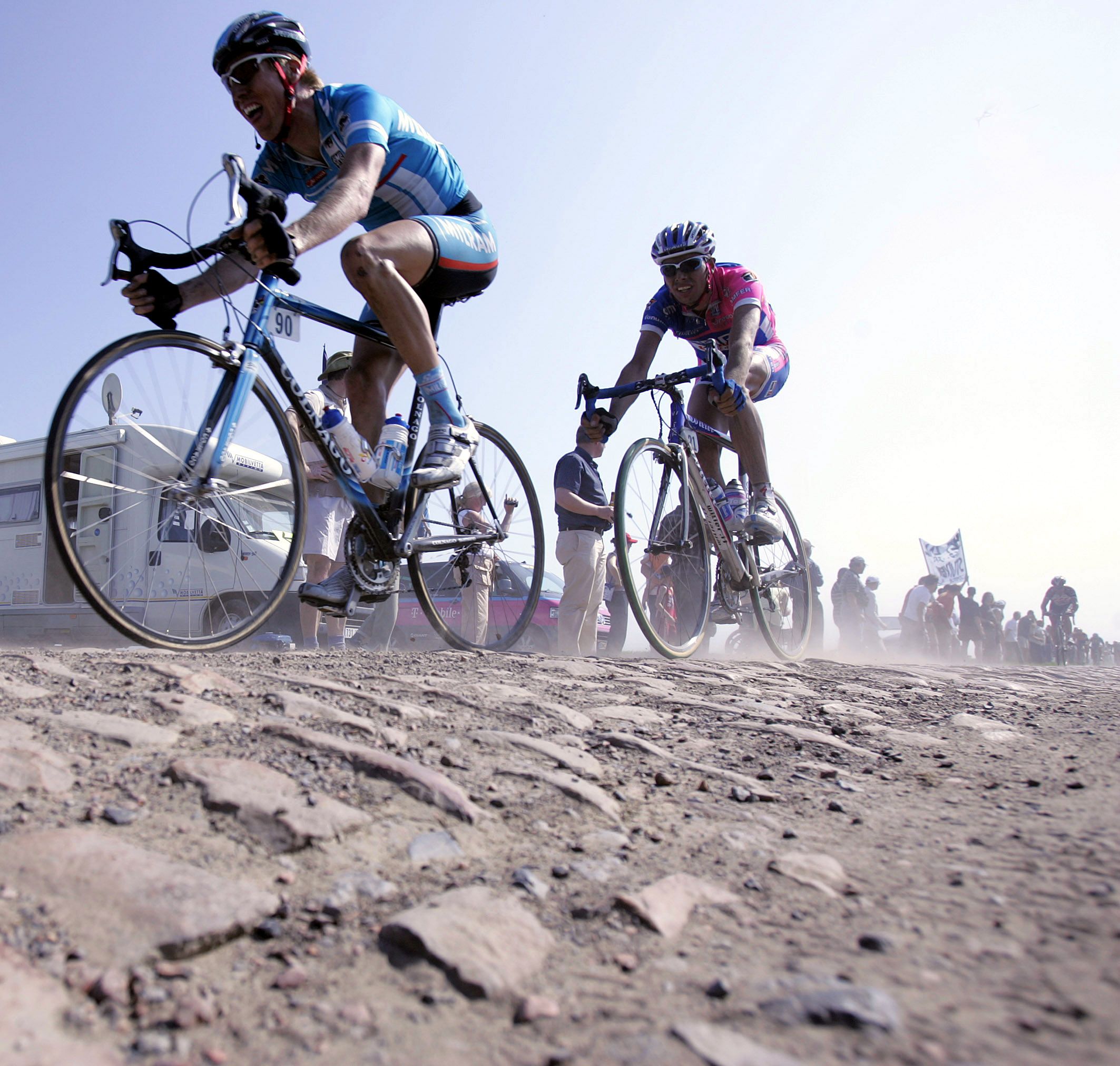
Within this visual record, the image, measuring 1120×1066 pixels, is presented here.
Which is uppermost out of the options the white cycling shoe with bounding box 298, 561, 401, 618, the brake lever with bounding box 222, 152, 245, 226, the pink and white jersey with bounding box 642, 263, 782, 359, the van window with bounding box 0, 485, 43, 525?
the pink and white jersey with bounding box 642, 263, 782, 359

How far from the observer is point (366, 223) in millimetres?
3498

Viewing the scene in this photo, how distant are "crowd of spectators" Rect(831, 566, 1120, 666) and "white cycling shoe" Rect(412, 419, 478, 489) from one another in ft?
28.9

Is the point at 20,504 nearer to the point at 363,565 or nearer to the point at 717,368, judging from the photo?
the point at 363,565

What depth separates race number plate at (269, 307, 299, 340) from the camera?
293cm

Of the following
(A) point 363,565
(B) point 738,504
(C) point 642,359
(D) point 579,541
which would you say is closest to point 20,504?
(D) point 579,541


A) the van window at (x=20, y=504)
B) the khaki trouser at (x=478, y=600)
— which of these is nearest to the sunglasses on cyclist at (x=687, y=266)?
the khaki trouser at (x=478, y=600)

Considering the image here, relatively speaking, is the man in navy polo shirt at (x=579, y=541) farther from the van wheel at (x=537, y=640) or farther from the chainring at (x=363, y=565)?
the van wheel at (x=537, y=640)

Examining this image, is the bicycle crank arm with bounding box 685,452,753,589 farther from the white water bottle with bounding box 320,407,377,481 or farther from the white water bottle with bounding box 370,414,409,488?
the white water bottle with bounding box 320,407,377,481

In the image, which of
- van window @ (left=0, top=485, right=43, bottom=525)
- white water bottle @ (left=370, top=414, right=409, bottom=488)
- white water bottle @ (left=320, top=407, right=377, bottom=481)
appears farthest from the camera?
van window @ (left=0, top=485, right=43, bottom=525)

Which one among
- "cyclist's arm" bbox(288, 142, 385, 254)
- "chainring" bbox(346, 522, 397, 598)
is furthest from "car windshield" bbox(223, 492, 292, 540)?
"cyclist's arm" bbox(288, 142, 385, 254)

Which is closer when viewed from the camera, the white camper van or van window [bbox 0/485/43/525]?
the white camper van

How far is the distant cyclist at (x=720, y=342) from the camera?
15.1 ft

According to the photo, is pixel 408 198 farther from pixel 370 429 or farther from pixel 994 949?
pixel 994 949

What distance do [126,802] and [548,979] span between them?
0.81 m
